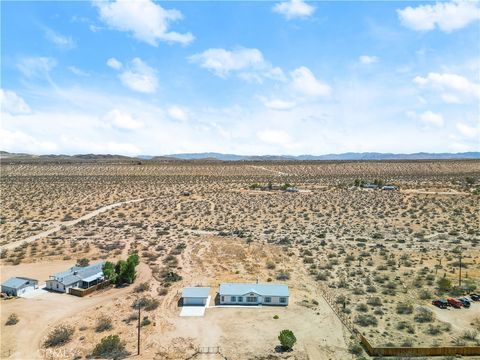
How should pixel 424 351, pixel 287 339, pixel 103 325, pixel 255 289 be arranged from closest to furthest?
pixel 424 351, pixel 287 339, pixel 103 325, pixel 255 289

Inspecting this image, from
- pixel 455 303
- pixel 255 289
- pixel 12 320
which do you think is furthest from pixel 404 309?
pixel 12 320

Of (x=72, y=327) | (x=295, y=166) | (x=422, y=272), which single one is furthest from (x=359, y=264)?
(x=295, y=166)

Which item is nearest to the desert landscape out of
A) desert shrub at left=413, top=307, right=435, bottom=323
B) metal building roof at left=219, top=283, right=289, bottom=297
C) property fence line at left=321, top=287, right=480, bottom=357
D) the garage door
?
desert shrub at left=413, top=307, right=435, bottom=323

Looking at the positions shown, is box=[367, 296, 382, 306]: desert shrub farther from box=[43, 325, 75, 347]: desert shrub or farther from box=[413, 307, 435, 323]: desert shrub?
box=[43, 325, 75, 347]: desert shrub

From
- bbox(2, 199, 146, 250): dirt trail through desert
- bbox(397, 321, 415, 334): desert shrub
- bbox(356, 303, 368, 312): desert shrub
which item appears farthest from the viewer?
bbox(2, 199, 146, 250): dirt trail through desert

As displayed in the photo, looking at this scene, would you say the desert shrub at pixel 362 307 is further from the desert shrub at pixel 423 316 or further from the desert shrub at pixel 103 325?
the desert shrub at pixel 103 325

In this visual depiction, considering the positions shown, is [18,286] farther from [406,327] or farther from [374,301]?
[406,327]
